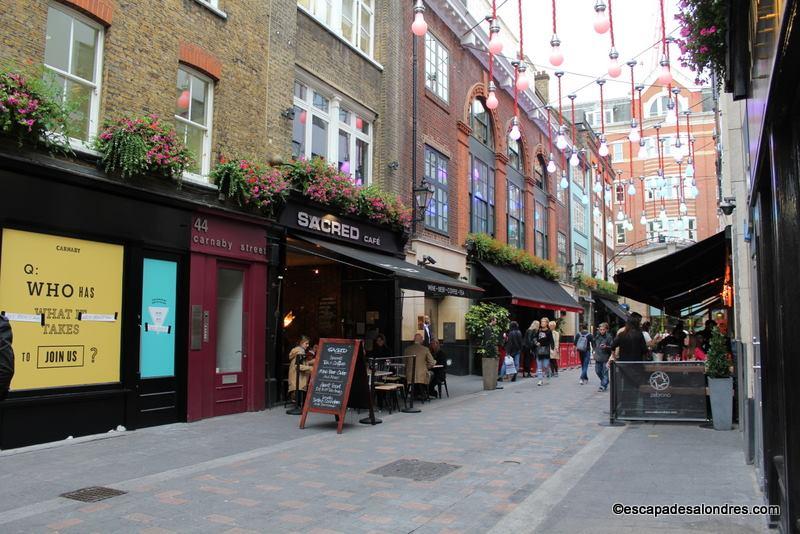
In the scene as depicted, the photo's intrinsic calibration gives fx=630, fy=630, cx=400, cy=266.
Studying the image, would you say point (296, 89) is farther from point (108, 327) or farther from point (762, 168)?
point (762, 168)

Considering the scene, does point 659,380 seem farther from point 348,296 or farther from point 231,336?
point 348,296

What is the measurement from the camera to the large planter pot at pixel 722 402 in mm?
9406

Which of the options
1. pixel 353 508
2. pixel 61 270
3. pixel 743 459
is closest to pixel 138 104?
pixel 61 270

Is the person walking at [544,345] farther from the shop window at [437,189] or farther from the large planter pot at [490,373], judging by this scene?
the shop window at [437,189]

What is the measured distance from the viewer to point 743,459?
290 inches

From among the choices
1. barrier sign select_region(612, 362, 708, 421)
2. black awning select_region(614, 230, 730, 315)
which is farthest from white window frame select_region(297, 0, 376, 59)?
barrier sign select_region(612, 362, 708, 421)

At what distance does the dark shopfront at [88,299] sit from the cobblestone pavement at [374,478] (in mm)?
522

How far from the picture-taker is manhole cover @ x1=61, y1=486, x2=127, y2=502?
593 centimetres

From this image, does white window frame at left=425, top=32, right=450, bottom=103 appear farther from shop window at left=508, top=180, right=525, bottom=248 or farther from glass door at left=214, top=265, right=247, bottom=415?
glass door at left=214, top=265, right=247, bottom=415

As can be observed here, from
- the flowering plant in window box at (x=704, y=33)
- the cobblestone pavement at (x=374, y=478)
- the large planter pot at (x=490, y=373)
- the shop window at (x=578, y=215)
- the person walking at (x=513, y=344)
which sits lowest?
the cobblestone pavement at (x=374, y=478)

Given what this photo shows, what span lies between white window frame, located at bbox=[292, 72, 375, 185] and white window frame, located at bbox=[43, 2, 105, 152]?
15.5ft

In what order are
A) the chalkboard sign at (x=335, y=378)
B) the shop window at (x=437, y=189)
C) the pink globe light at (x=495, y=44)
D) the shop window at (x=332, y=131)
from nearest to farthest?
the pink globe light at (x=495, y=44) < the chalkboard sign at (x=335, y=378) < the shop window at (x=332, y=131) < the shop window at (x=437, y=189)

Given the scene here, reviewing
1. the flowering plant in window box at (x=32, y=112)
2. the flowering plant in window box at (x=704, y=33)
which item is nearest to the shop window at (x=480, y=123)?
the flowering plant in window box at (x=704, y=33)

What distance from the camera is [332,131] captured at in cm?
1495
